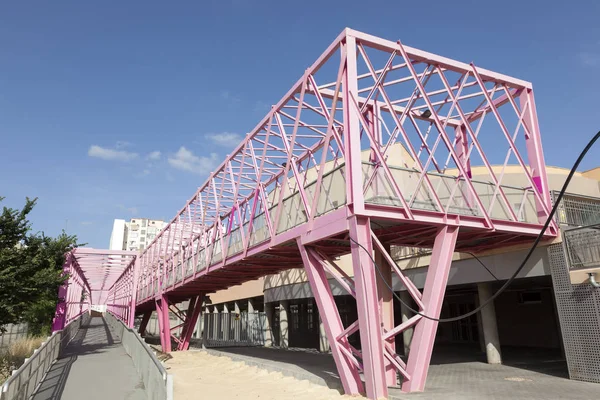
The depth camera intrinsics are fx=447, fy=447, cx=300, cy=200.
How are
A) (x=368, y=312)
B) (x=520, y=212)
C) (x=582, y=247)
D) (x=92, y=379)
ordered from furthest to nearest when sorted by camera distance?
(x=92, y=379), (x=520, y=212), (x=582, y=247), (x=368, y=312)

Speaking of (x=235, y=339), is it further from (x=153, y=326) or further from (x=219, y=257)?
(x=153, y=326)

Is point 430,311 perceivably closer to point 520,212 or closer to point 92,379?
point 520,212

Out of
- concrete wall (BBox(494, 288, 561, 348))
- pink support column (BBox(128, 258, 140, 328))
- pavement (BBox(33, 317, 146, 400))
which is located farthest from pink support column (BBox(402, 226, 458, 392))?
pink support column (BBox(128, 258, 140, 328))

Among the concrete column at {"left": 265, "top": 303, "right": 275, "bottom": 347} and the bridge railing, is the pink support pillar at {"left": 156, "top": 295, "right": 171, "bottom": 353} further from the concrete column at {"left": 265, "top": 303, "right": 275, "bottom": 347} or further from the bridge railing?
the bridge railing

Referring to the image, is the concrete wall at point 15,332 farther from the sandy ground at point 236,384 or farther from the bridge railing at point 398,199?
the bridge railing at point 398,199

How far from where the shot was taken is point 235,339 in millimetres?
31500

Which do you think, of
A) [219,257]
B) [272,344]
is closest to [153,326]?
[272,344]

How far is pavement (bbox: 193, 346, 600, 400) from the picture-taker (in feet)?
30.0

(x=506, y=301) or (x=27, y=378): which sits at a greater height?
(x=506, y=301)

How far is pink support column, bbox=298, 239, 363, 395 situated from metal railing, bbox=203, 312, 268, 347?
17.6 metres

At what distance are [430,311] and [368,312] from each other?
169 centimetres

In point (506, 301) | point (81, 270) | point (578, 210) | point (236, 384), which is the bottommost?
point (236, 384)

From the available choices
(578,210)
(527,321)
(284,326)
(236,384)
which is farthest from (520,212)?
(284,326)

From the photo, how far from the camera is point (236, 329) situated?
31672 millimetres
